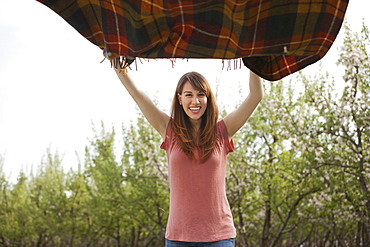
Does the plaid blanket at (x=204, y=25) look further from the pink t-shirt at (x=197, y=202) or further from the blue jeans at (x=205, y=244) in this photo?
the blue jeans at (x=205, y=244)

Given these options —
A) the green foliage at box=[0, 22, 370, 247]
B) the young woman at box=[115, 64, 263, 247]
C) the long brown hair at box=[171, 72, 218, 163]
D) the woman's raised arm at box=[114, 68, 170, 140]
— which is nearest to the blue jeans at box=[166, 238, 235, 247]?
the young woman at box=[115, 64, 263, 247]

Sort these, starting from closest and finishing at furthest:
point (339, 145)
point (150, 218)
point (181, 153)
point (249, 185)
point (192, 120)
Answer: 1. point (181, 153)
2. point (192, 120)
3. point (339, 145)
4. point (249, 185)
5. point (150, 218)

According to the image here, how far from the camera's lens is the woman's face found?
7.73 ft

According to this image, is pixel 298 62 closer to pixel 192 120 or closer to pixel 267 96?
pixel 192 120

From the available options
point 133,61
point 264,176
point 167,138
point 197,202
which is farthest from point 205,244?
point 264,176

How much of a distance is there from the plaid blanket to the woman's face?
1.78 ft

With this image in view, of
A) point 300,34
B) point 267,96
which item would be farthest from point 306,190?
point 300,34

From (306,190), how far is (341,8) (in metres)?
7.21

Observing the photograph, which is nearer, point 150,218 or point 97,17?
point 97,17

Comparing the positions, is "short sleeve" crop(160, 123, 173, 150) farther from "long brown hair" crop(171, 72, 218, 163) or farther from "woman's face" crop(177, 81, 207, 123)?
"woman's face" crop(177, 81, 207, 123)

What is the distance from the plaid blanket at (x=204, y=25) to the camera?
66.6 inches

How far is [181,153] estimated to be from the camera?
2.27 m

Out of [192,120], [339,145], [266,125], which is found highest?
[266,125]

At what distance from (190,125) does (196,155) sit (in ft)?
0.71
